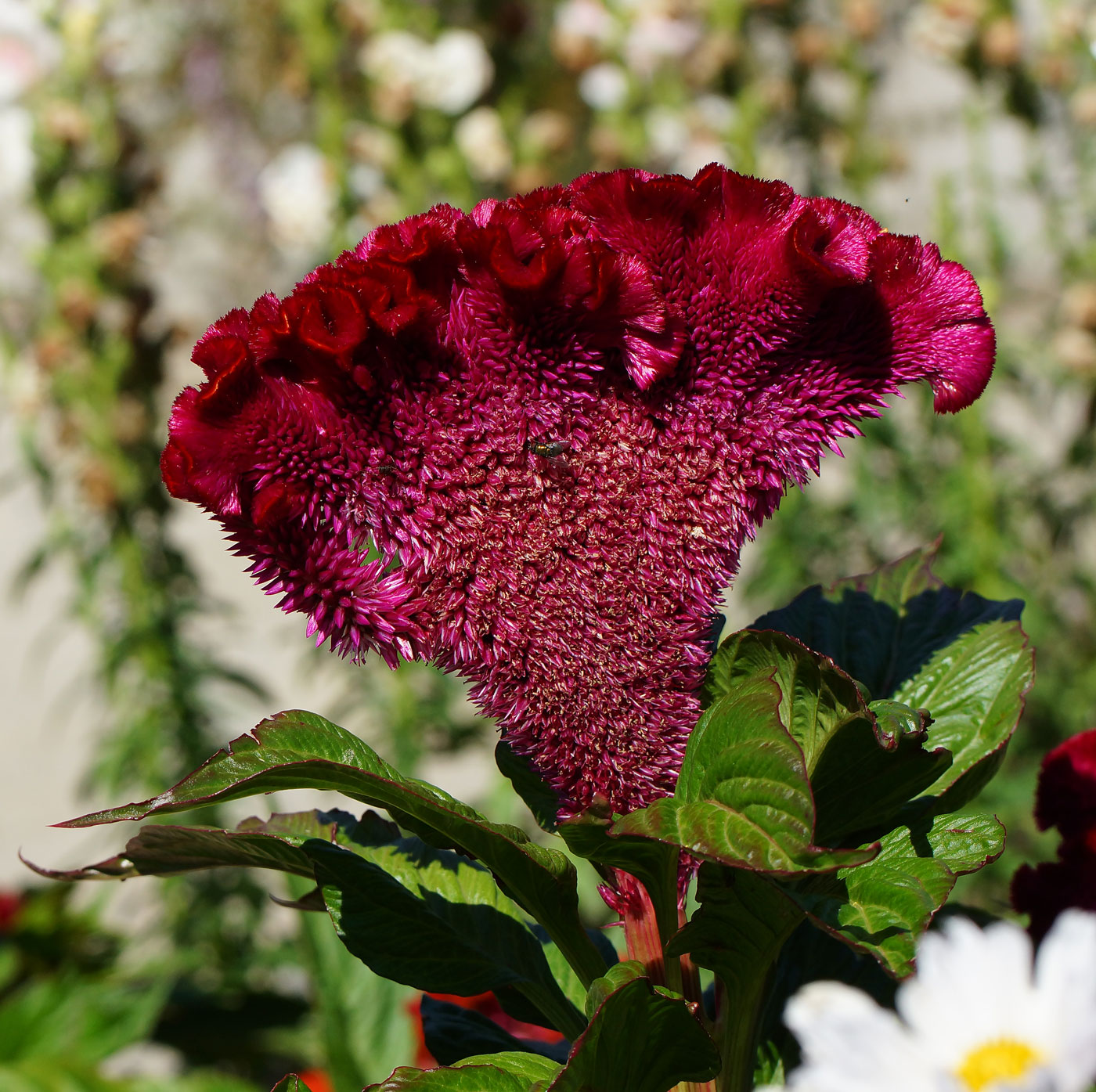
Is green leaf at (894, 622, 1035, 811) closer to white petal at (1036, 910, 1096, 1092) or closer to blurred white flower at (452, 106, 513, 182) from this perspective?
white petal at (1036, 910, 1096, 1092)

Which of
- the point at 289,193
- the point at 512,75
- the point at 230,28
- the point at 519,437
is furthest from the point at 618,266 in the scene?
the point at 230,28

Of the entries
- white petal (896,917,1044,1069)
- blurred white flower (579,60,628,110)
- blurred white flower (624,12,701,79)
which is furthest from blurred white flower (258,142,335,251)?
white petal (896,917,1044,1069)

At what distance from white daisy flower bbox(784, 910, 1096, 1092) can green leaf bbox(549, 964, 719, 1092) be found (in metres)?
0.12

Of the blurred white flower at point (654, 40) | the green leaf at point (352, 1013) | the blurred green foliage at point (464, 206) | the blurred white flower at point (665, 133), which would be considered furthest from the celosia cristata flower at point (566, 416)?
the blurred white flower at point (654, 40)

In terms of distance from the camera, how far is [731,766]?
17.8 inches

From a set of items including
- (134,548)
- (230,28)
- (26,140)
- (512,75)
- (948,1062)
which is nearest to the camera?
(948,1062)

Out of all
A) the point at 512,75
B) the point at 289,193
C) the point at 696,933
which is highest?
the point at 512,75

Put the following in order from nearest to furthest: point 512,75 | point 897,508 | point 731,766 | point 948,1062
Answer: point 948,1062
point 731,766
point 897,508
point 512,75

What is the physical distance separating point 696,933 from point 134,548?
1961 mm

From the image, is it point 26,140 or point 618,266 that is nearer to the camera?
point 618,266

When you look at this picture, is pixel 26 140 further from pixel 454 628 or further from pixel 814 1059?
pixel 814 1059

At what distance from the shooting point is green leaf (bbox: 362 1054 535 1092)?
48cm

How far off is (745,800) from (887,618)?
251mm

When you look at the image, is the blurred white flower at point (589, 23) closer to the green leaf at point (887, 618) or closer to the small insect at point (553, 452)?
the green leaf at point (887, 618)
